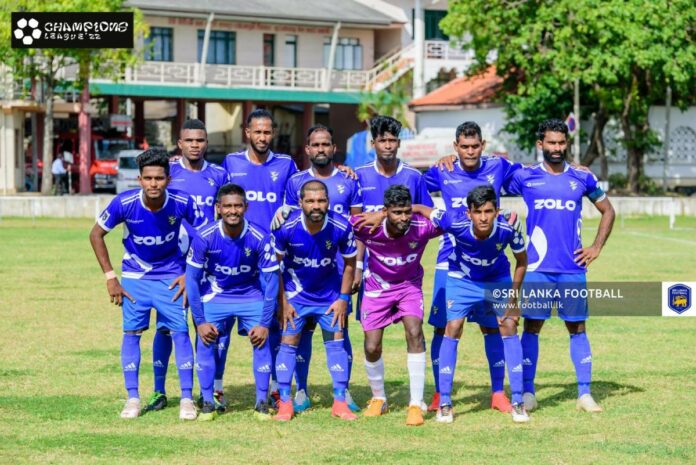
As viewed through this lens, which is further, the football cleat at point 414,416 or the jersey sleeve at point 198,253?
the jersey sleeve at point 198,253

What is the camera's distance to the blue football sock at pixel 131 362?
471 inches

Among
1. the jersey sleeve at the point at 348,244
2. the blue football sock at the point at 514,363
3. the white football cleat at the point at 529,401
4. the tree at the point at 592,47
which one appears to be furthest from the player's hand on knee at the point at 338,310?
the tree at the point at 592,47

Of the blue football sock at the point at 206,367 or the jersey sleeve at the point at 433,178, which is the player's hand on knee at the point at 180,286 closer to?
the blue football sock at the point at 206,367

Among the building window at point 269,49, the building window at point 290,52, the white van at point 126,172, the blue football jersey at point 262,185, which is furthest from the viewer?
the building window at point 290,52

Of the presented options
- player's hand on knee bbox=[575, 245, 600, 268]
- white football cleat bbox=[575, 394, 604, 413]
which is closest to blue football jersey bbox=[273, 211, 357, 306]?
player's hand on knee bbox=[575, 245, 600, 268]

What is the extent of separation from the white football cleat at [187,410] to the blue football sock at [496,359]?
2770 millimetres

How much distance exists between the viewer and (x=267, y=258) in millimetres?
11727

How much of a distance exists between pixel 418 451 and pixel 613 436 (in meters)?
1.73

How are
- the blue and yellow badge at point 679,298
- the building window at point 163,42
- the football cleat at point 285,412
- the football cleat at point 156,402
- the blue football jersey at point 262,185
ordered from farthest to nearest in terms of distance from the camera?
1. the building window at point 163,42
2. the blue and yellow badge at point 679,298
3. the blue football jersey at point 262,185
4. the football cleat at point 156,402
5. the football cleat at point 285,412

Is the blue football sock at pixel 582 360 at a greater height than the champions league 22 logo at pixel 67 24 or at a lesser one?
lesser

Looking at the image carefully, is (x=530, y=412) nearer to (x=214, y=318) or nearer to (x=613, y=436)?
(x=613, y=436)

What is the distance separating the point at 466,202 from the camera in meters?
12.0

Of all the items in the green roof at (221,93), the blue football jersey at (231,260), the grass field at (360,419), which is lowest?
the grass field at (360,419)

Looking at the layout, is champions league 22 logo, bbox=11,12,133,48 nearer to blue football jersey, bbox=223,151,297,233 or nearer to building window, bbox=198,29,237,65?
blue football jersey, bbox=223,151,297,233
